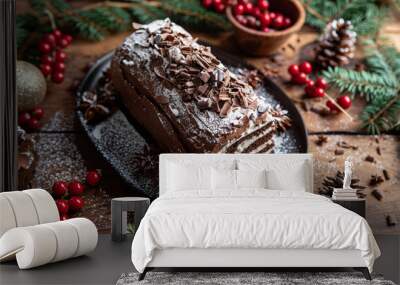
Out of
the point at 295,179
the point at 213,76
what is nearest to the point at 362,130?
the point at 295,179

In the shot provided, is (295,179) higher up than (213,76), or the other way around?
(213,76)

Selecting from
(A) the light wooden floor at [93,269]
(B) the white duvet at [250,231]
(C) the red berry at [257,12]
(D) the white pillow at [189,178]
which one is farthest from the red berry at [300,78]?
(B) the white duvet at [250,231]

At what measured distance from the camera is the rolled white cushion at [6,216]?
13.7ft

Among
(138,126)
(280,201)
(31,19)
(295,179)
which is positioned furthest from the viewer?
(31,19)

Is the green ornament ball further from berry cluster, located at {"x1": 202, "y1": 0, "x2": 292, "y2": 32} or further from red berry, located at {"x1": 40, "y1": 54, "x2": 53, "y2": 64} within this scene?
berry cluster, located at {"x1": 202, "y1": 0, "x2": 292, "y2": 32}

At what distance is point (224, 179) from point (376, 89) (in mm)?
1616

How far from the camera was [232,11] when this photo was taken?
216 inches

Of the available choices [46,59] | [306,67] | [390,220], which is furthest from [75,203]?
[390,220]

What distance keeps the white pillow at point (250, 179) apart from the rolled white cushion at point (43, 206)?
126cm

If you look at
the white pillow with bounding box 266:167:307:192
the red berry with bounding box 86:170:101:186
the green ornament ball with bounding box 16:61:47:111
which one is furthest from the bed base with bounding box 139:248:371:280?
the green ornament ball with bounding box 16:61:47:111

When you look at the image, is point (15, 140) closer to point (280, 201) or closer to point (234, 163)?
point (234, 163)

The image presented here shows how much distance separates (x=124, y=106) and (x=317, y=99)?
1.52 meters

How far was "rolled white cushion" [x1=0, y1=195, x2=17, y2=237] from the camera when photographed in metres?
4.16

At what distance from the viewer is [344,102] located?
5469mm
